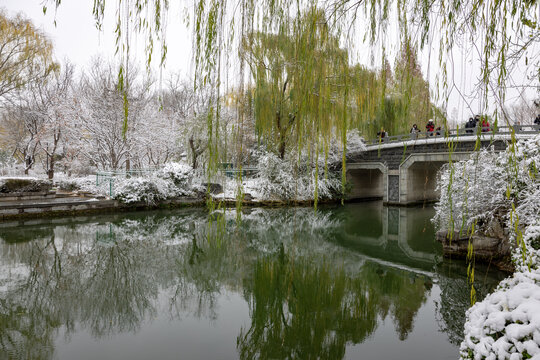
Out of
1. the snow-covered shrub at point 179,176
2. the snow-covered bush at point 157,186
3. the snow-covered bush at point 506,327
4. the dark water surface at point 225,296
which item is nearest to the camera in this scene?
the snow-covered bush at point 506,327

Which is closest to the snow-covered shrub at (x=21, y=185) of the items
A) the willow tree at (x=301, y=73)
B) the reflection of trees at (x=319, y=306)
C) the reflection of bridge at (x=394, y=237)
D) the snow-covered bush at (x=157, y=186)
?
the snow-covered bush at (x=157, y=186)

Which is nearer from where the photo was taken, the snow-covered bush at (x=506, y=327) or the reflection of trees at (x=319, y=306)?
the snow-covered bush at (x=506, y=327)

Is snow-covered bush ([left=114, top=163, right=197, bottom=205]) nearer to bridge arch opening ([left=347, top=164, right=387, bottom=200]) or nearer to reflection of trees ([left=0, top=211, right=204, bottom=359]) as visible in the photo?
reflection of trees ([left=0, top=211, right=204, bottom=359])

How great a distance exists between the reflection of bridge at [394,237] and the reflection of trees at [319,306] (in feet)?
3.84

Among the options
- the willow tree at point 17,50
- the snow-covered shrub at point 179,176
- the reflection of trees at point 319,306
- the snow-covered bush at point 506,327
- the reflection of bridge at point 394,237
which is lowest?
the reflection of trees at point 319,306

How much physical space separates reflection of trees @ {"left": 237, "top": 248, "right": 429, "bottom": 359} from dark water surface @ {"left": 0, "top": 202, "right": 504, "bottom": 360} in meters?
0.02

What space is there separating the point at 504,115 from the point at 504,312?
0.84 meters

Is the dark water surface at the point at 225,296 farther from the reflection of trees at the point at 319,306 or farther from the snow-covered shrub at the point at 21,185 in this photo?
the snow-covered shrub at the point at 21,185

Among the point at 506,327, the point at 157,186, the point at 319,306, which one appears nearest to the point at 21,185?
the point at 157,186

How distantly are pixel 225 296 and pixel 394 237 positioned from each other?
6.17m

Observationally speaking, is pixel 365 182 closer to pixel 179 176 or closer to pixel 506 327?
pixel 179 176

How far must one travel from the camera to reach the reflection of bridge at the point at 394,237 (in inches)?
292

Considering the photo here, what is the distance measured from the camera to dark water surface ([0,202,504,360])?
144 inches

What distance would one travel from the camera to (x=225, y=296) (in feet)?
16.5
